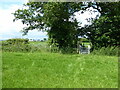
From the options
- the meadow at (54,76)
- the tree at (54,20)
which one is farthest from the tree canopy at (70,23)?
the meadow at (54,76)

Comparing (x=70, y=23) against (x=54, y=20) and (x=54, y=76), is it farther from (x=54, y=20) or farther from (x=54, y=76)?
(x=54, y=76)

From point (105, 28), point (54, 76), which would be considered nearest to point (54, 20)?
point (105, 28)

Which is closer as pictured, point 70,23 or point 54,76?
point 54,76

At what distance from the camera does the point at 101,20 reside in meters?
19.1

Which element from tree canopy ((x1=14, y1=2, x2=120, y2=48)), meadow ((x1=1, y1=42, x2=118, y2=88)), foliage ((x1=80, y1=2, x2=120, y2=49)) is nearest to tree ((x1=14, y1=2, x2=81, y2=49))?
tree canopy ((x1=14, y1=2, x2=120, y2=48))

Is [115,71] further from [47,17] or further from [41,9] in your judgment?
[41,9]

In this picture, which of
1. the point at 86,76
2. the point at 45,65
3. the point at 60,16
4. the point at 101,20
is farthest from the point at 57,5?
→ the point at 86,76

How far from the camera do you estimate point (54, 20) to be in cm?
1834

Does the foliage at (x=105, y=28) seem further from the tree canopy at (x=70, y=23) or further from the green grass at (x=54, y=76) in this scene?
the green grass at (x=54, y=76)

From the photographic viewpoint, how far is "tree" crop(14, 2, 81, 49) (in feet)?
59.5

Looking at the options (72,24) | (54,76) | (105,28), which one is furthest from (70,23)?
(54,76)

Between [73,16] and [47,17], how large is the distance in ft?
8.91

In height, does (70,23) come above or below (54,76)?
above

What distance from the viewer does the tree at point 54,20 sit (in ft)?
59.5
